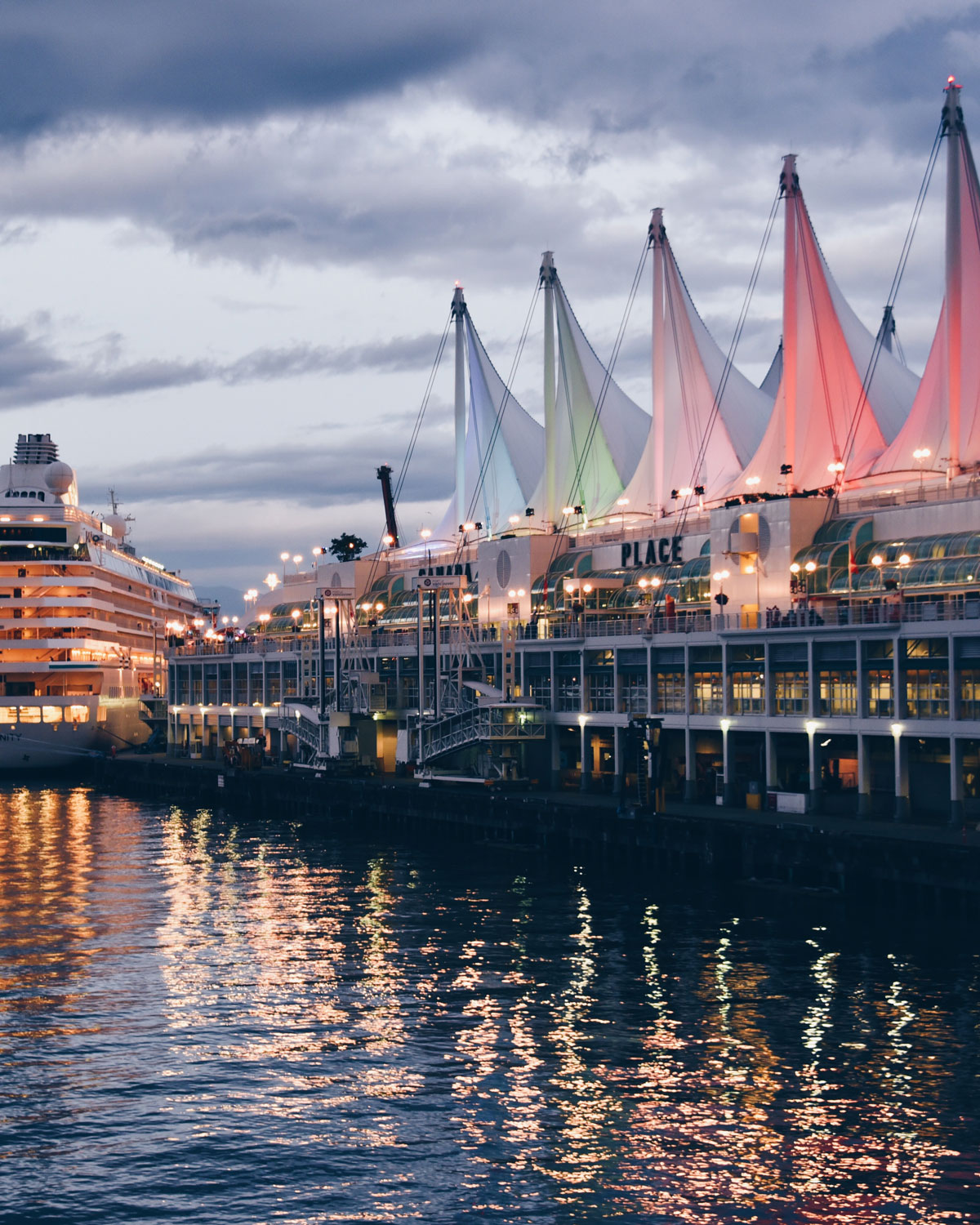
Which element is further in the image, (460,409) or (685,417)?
(460,409)

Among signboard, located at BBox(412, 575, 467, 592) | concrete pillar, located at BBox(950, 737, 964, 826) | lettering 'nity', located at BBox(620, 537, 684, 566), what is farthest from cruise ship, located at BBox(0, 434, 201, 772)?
concrete pillar, located at BBox(950, 737, 964, 826)

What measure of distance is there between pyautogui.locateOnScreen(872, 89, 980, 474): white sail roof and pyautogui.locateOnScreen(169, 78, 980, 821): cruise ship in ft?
0.44

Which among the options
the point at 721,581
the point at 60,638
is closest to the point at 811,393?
the point at 721,581

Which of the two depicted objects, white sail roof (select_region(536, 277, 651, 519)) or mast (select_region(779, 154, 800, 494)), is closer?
mast (select_region(779, 154, 800, 494))

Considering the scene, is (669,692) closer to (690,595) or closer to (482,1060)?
(690,595)

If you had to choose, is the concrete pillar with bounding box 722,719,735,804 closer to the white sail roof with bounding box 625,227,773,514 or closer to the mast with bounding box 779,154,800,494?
the mast with bounding box 779,154,800,494

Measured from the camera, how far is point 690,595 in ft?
257

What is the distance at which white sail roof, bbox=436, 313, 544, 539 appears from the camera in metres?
118

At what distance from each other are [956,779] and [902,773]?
2.98m

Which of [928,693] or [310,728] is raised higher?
[928,693]

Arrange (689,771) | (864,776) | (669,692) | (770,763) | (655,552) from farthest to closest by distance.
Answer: (655,552), (669,692), (689,771), (770,763), (864,776)

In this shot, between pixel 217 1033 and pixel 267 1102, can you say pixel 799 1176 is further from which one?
pixel 217 1033

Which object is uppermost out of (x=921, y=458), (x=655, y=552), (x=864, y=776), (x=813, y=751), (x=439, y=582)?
(x=921, y=458)

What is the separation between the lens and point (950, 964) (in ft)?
135
